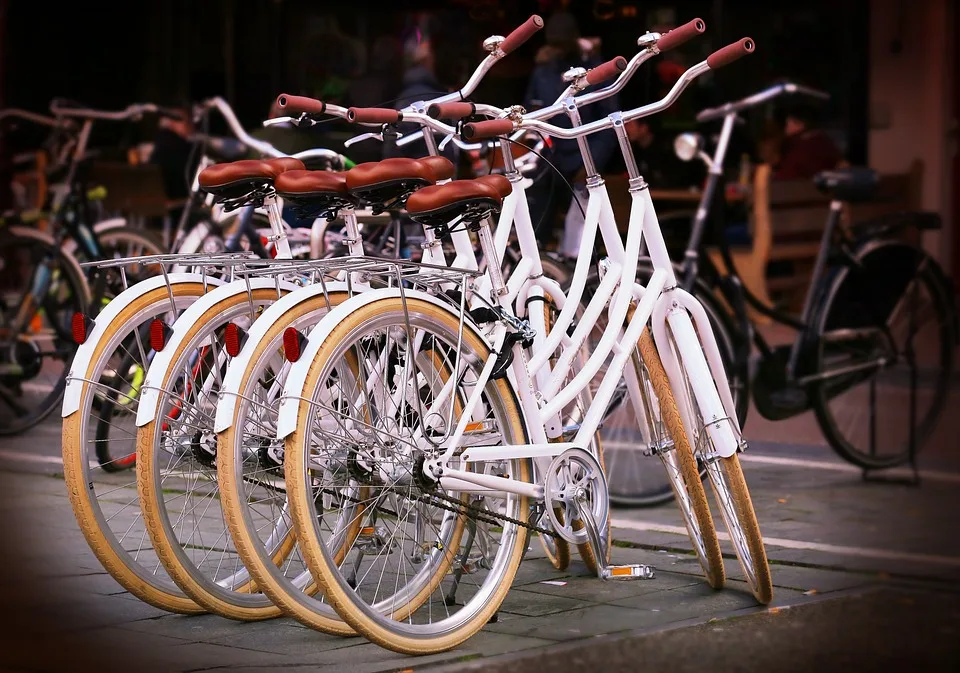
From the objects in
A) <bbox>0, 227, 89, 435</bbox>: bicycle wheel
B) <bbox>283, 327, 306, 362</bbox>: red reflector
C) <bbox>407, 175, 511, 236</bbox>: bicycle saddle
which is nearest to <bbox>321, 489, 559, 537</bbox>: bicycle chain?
<bbox>283, 327, 306, 362</bbox>: red reflector

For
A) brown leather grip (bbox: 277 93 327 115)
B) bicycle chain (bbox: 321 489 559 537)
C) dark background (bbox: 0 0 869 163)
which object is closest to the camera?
bicycle chain (bbox: 321 489 559 537)

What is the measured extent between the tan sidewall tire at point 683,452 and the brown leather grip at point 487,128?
0.80 meters

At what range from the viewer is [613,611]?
4898mm

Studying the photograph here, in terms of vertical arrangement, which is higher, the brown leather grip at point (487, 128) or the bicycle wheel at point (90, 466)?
the brown leather grip at point (487, 128)

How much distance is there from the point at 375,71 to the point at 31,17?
14.9 ft

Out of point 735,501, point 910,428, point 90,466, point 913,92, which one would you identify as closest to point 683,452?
point 735,501

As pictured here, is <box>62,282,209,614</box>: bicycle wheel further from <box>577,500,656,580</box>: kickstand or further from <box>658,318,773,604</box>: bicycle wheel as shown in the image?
<box>658,318,773,604</box>: bicycle wheel

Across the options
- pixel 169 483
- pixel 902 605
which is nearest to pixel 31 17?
pixel 169 483

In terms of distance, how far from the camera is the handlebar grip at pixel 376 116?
4.80 meters

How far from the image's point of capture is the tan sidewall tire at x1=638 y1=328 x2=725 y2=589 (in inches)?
197

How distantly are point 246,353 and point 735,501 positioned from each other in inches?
59.2

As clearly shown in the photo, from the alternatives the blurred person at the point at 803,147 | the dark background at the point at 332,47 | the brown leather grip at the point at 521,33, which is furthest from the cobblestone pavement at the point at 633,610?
the blurred person at the point at 803,147

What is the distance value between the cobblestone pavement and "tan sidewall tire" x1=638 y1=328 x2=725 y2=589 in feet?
0.41

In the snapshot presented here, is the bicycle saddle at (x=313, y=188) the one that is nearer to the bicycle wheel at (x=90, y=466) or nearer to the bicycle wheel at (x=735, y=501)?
the bicycle wheel at (x=90, y=466)
